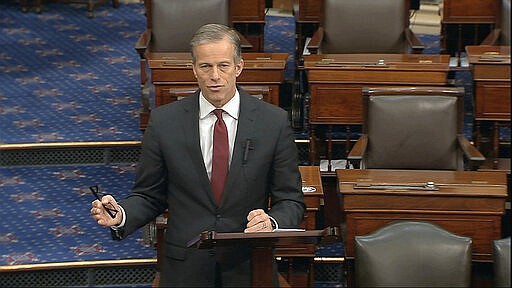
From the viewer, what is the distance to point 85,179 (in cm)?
338

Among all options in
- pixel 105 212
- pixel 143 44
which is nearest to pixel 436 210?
pixel 105 212

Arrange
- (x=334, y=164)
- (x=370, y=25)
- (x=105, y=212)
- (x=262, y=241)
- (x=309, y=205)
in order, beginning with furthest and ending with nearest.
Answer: (x=370, y=25) < (x=334, y=164) < (x=309, y=205) < (x=105, y=212) < (x=262, y=241)

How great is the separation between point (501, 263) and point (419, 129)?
2.25ft

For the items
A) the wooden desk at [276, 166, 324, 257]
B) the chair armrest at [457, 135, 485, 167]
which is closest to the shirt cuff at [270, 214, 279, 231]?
the wooden desk at [276, 166, 324, 257]

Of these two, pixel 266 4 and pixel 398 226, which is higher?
pixel 266 4

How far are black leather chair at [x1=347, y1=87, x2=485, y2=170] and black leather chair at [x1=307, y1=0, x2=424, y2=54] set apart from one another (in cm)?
70

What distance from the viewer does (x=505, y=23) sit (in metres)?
3.51

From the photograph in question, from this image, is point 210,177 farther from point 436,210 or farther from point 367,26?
point 367,26

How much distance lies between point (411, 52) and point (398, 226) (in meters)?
1.22

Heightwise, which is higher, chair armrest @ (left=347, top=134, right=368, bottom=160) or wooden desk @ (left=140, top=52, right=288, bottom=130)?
wooden desk @ (left=140, top=52, right=288, bottom=130)

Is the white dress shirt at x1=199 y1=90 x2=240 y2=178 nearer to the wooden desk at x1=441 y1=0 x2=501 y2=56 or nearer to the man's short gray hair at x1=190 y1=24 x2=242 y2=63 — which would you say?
the man's short gray hair at x1=190 y1=24 x2=242 y2=63

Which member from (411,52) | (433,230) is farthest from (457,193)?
(411,52)

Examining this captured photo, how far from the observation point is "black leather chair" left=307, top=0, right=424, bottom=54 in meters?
3.61

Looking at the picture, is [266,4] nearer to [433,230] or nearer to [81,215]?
[81,215]
